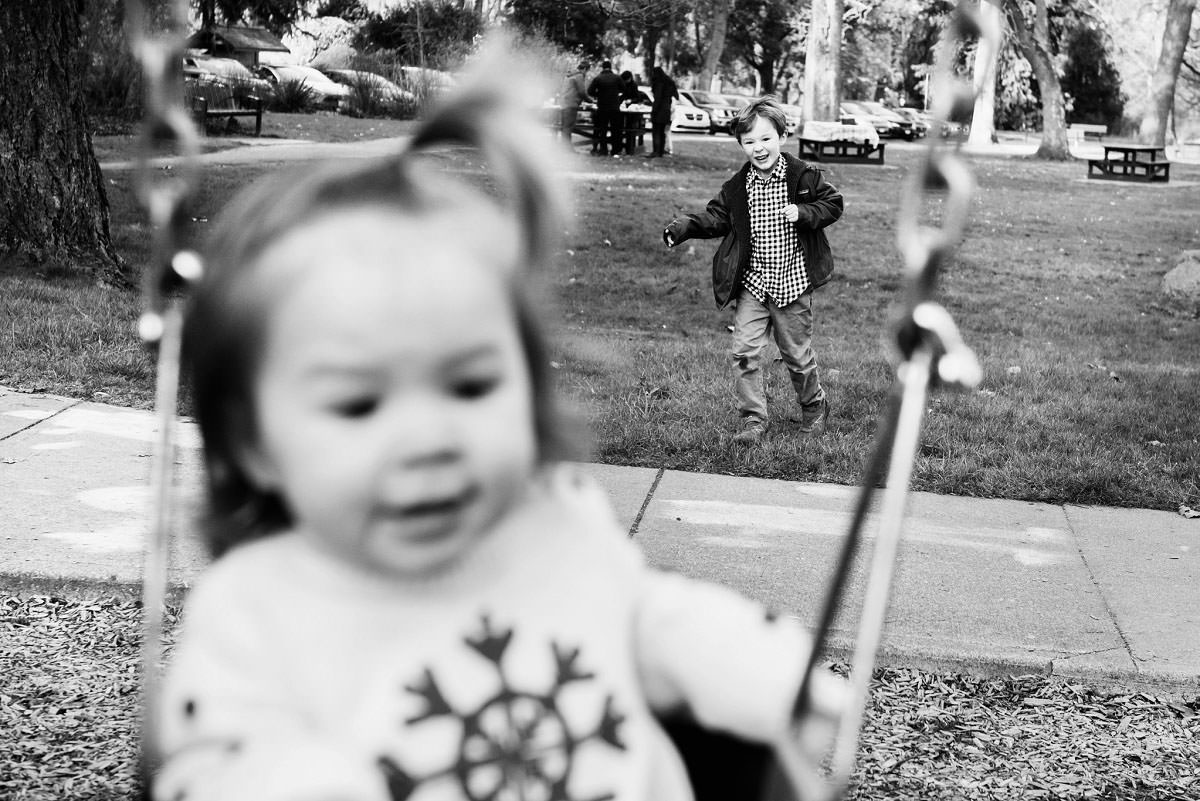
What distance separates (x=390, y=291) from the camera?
127cm

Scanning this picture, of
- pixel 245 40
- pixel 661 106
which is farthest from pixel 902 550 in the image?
pixel 245 40

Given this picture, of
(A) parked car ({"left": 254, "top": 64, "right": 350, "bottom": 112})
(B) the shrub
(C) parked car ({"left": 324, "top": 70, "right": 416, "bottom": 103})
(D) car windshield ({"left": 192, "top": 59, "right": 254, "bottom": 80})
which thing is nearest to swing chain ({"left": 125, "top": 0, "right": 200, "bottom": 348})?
(C) parked car ({"left": 324, "top": 70, "right": 416, "bottom": 103})

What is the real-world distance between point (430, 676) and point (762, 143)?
15.9 ft

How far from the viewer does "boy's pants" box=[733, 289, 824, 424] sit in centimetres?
592

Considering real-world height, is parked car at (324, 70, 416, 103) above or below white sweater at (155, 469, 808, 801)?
above

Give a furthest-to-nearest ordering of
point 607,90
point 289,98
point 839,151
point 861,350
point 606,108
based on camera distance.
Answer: point 289,98 < point 839,151 < point 606,108 < point 607,90 < point 861,350

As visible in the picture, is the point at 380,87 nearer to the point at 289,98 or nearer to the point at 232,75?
the point at 289,98

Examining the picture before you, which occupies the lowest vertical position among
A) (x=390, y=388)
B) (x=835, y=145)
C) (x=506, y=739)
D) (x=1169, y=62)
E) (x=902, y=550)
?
(x=902, y=550)

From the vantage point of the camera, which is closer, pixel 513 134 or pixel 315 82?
pixel 513 134

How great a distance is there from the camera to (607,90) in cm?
1917

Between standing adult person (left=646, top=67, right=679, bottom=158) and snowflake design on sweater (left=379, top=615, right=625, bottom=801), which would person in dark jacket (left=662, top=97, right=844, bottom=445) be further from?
standing adult person (left=646, top=67, right=679, bottom=158)

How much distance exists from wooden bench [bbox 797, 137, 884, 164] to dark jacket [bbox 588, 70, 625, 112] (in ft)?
13.0

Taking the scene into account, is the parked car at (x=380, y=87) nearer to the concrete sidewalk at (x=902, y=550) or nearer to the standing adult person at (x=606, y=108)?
the standing adult person at (x=606, y=108)

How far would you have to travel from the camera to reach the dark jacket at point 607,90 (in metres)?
19.1
